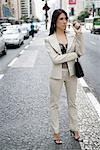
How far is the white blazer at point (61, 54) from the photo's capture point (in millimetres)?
4836

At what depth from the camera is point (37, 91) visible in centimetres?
929

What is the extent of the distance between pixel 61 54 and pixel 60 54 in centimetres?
1

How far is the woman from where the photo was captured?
15.9 feet

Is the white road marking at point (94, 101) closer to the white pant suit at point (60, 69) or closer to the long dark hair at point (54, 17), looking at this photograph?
the white pant suit at point (60, 69)

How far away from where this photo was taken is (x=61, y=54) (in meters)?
4.87

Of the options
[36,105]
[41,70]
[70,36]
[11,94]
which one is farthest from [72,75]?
[41,70]

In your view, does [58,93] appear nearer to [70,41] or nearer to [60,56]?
[60,56]

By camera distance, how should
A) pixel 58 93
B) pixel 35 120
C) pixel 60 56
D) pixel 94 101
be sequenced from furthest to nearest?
pixel 94 101
pixel 35 120
pixel 58 93
pixel 60 56

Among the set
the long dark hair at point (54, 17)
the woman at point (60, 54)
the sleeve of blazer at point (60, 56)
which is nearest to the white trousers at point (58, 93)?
the woman at point (60, 54)

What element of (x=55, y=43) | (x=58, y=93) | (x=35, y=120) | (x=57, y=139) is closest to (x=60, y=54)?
(x=55, y=43)

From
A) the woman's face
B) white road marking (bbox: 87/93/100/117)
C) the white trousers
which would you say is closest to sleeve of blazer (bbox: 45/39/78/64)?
the white trousers

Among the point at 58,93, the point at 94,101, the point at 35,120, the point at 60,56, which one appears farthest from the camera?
the point at 94,101

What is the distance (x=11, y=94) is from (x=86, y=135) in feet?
12.6

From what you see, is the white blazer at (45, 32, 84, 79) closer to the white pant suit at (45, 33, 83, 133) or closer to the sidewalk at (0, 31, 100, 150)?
the white pant suit at (45, 33, 83, 133)
